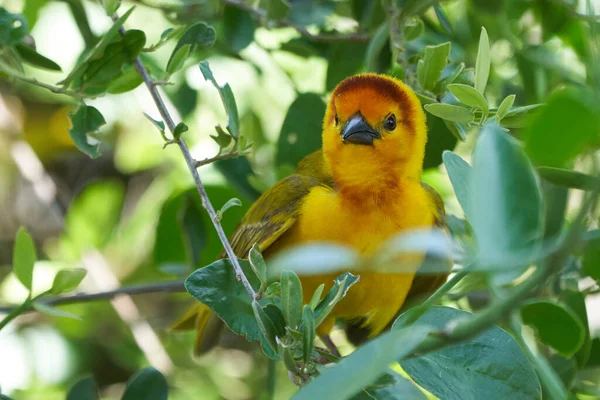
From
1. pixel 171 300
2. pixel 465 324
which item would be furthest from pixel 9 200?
pixel 465 324

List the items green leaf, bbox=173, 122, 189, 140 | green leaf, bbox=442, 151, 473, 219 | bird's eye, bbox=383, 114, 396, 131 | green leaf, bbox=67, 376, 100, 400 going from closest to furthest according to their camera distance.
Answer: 1. green leaf, bbox=442, 151, 473, 219
2. green leaf, bbox=173, 122, 189, 140
3. green leaf, bbox=67, 376, 100, 400
4. bird's eye, bbox=383, 114, 396, 131

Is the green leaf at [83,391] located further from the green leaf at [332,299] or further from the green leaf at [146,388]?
the green leaf at [332,299]

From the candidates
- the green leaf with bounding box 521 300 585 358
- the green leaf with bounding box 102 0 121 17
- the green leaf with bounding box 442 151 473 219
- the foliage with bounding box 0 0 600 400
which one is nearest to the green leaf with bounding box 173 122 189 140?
the foliage with bounding box 0 0 600 400

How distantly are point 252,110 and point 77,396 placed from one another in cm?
106

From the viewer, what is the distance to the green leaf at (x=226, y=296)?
1.01m

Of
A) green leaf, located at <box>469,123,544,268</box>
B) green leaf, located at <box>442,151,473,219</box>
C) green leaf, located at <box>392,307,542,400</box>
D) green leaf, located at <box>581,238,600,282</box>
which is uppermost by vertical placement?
green leaf, located at <box>469,123,544,268</box>

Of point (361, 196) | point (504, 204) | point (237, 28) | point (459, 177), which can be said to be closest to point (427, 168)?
point (361, 196)

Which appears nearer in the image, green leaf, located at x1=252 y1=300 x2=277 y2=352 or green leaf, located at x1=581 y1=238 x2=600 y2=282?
green leaf, located at x1=252 y1=300 x2=277 y2=352

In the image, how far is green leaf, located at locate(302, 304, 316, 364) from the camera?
858mm

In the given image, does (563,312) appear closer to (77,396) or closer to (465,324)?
(465,324)

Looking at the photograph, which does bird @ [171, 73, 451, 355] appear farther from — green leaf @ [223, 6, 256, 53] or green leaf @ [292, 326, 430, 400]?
green leaf @ [292, 326, 430, 400]

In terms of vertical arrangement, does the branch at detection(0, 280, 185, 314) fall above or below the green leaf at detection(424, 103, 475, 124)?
below

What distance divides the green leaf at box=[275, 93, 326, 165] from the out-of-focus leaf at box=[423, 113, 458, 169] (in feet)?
0.90

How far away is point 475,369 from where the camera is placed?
3.23 feet
